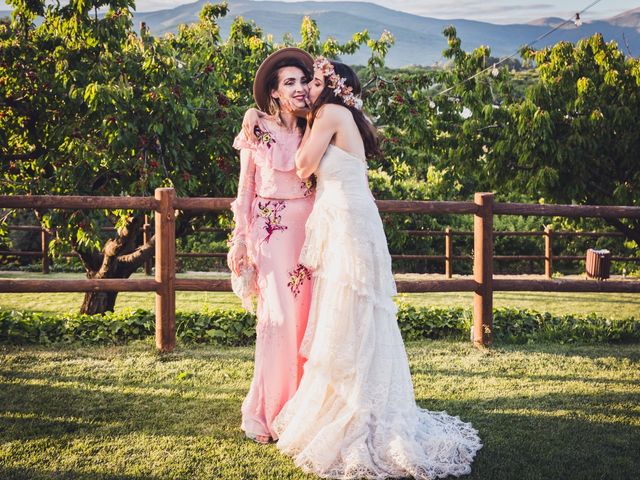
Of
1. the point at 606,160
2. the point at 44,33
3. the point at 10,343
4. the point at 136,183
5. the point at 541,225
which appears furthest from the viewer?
the point at 541,225

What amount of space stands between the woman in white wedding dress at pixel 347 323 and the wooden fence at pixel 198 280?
1925 mm

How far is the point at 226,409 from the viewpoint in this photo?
4.12 metres

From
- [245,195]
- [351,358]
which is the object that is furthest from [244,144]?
[351,358]

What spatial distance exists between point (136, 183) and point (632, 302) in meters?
8.78

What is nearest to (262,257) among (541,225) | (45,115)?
(45,115)

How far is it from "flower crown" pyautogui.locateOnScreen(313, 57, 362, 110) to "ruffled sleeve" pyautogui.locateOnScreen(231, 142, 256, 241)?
685mm

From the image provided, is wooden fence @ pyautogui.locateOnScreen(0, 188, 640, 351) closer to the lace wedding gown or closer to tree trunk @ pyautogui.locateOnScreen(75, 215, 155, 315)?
the lace wedding gown

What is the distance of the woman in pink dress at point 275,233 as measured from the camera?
3684 mm

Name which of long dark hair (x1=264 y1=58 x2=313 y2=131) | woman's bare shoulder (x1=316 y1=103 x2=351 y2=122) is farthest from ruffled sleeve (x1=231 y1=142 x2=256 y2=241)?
woman's bare shoulder (x1=316 y1=103 x2=351 y2=122)

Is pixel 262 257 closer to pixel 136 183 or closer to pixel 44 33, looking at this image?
pixel 136 183

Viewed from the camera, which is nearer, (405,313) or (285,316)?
(285,316)

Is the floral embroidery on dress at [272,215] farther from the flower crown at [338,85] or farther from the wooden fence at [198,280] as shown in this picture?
the wooden fence at [198,280]

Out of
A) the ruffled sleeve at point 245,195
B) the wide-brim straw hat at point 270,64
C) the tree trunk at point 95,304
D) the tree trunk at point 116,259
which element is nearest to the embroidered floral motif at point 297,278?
the ruffled sleeve at point 245,195

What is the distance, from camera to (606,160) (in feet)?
31.5
